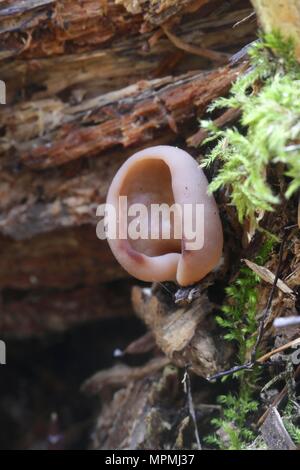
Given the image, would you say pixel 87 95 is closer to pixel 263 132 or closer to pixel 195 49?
pixel 195 49

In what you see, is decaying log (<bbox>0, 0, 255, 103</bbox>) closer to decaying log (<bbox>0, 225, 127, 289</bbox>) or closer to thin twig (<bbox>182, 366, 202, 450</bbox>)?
decaying log (<bbox>0, 225, 127, 289</bbox>)

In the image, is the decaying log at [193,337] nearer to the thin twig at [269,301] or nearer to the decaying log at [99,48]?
the thin twig at [269,301]

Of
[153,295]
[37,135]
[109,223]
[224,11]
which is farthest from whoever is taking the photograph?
[37,135]

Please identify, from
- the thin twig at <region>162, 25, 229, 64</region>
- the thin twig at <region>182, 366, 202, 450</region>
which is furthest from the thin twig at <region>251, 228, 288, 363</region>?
the thin twig at <region>162, 25, 229, 64</region>

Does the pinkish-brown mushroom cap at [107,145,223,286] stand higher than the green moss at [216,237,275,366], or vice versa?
the pinkish-brown mushroom cap at [107,145,223,286]

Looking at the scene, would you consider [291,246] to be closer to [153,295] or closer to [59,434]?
[153,295]

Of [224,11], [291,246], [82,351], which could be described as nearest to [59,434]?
[82,351]

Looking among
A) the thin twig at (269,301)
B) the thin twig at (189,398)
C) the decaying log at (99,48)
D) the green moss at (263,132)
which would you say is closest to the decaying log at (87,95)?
the decaying log at (99,48)

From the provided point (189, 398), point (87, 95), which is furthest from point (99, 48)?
point (189, 398)
